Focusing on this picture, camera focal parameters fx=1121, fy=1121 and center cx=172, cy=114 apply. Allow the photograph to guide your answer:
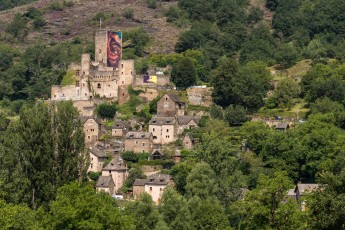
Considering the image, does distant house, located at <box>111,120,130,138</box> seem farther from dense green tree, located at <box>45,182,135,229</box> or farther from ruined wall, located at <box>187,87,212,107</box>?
dense green tree, located at <box>45,182,135,229</box>

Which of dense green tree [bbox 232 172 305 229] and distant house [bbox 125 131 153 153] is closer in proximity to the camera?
dense green tree [bbox 232 172 305 229]

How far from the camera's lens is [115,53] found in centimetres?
10844

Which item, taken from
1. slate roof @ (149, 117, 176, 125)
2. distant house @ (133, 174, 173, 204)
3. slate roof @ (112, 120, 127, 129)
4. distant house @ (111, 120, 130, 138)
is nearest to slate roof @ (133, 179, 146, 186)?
distant house @ (133, 174, 173, 204)

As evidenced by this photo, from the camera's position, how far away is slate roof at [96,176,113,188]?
85.7 m

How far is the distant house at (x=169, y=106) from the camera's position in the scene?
96.6m

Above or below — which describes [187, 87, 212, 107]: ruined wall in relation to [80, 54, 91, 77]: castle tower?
below

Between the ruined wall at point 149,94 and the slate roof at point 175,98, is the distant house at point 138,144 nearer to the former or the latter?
the slate roof at point 175,98

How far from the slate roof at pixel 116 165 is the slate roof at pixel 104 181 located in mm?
978

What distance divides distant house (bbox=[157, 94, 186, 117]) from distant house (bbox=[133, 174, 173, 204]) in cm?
1114

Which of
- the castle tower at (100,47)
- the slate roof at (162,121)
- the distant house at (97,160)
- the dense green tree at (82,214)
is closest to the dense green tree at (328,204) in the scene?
the dense green tree at (82,214)

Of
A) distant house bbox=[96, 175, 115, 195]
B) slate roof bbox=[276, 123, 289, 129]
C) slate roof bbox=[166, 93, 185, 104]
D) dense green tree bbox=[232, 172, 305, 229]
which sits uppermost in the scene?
dense green tree bbox=[232, 172, 305, 229]

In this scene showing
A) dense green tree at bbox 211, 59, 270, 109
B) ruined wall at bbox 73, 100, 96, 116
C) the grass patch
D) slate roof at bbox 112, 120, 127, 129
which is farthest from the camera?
→ the grass patch

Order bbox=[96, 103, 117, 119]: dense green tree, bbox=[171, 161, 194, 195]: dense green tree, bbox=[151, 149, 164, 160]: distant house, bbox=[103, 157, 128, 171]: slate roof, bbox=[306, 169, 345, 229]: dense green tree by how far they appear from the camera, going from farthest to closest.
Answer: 1. bbox=[96, 103, 117, 119]: dense green tree
2. bbox=[151, 149, 164, 160]: distant house
3. bbox=[103, 157, 128, 171]: slate roof
4. bbox=[171, 161, 194, 195]: dense green tree
5. bbox=[306, 169, 345, 229]: dense green tree

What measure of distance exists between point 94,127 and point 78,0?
62.9 meters
